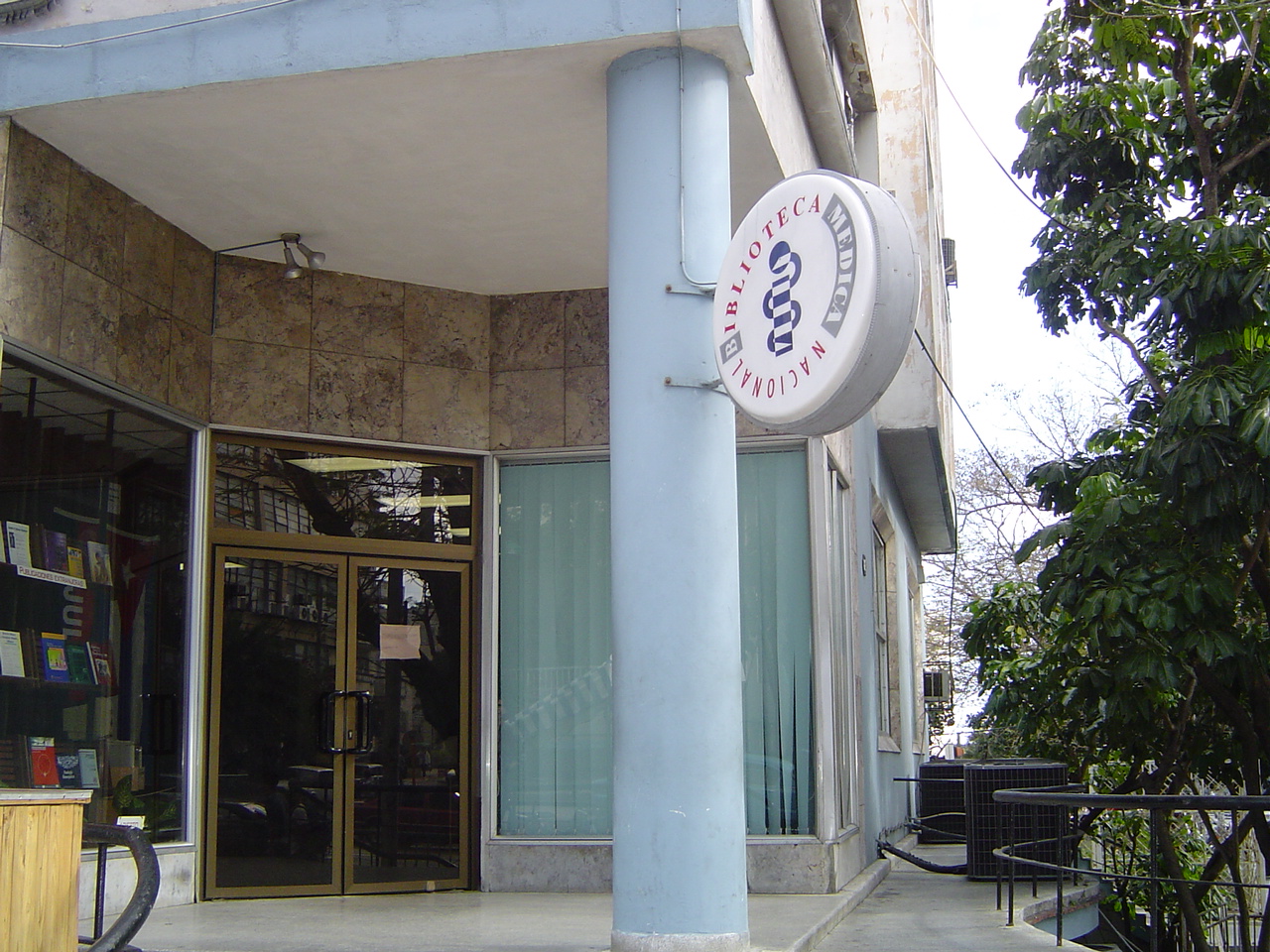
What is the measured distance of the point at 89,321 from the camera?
6.82m

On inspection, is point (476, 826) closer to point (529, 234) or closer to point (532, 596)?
point (532, 596)

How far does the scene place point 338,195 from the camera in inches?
285

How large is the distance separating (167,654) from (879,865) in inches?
216

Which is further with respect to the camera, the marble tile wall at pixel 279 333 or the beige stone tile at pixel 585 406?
the beige stone tile at pixel 585 406

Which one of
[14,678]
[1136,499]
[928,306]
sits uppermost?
[928,306]

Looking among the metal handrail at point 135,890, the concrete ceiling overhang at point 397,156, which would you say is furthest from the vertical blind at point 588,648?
the metal handrail at point 135,890

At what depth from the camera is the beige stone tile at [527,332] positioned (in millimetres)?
8836

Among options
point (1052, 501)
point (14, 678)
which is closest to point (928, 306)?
point (1052, 501)

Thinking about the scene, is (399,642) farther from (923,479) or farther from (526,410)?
(923,479)

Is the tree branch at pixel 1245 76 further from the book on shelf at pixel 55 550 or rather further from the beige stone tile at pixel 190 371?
the book on shelf at pixel 55 550

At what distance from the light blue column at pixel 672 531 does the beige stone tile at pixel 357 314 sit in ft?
10.7

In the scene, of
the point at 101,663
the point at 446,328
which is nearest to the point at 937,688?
the point at 446,328

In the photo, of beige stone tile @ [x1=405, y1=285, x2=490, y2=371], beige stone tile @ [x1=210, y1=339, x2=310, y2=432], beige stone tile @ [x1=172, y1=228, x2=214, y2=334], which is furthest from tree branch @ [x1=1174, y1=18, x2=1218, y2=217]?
beige stone tile @ [x1=172, y1=228, x2=214, y2=334]

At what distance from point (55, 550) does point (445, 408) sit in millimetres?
2732
